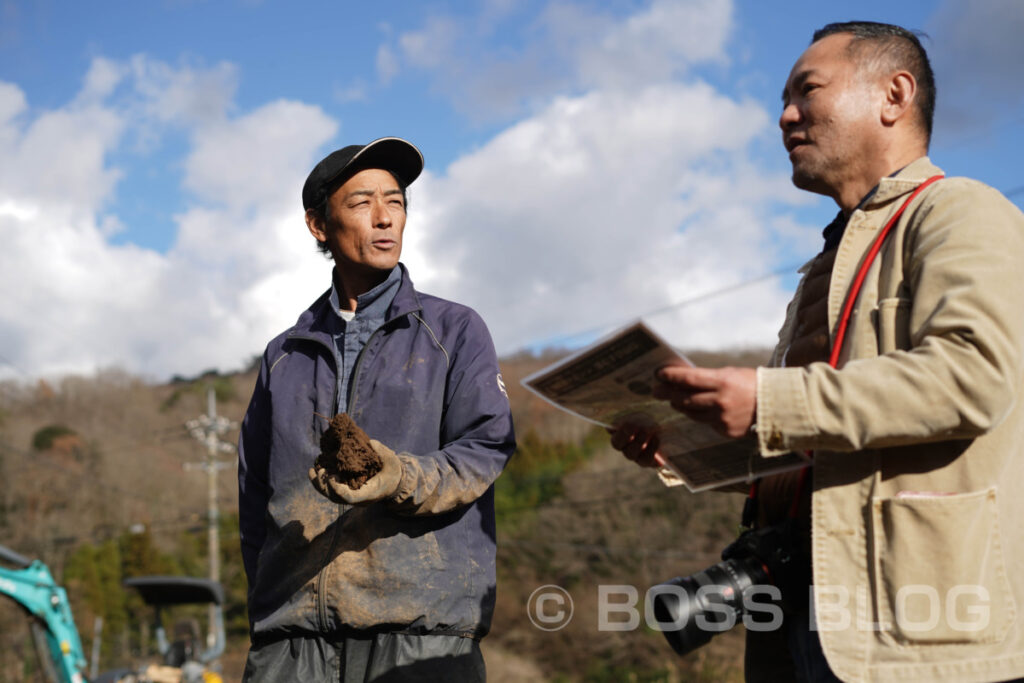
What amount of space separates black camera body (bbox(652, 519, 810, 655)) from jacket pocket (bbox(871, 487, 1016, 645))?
251mm

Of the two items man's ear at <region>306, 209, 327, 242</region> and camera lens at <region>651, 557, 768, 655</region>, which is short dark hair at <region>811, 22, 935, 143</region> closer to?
camera lens at <region>651, 557, 768, 655</region>

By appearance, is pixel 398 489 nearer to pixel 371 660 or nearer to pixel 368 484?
pixel 368 484

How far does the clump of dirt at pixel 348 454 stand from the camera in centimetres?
223

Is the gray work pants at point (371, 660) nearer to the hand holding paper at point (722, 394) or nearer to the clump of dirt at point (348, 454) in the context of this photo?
the clump of dirt at point (348, 454)

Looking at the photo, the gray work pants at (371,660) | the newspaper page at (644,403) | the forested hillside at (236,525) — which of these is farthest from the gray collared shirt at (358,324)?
the forested hillside at (236,525)

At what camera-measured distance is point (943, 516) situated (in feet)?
5.64

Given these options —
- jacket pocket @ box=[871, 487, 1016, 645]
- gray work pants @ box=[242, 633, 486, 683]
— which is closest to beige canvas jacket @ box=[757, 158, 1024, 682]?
jacket pocket @ box=[871, 487, 1016, 645]

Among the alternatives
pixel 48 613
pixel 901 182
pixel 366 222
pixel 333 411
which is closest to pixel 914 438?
pixel 901 182

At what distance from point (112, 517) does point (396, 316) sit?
49.1 meters

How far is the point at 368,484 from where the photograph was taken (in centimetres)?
227

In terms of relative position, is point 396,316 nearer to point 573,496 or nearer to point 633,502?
point 633,502

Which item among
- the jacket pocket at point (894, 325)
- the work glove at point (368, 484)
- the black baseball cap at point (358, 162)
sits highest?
the black baseball cap at point (358, 162)

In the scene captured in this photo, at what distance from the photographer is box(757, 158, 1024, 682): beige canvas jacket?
1688mm

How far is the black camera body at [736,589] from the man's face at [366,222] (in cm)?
158
